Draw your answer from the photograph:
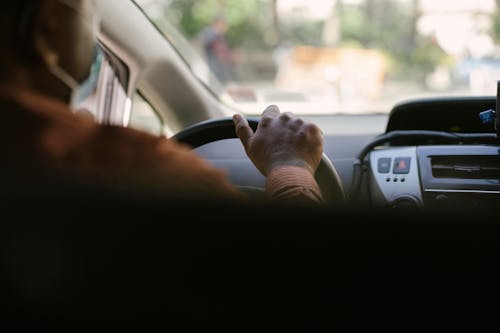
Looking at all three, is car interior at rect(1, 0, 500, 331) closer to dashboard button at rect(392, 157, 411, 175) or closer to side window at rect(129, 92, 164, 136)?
dashboard button at rect(392, 157, 411, 175)

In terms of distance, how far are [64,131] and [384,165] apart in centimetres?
184

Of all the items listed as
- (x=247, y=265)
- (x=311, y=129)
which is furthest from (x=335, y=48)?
(x=247, y=265)

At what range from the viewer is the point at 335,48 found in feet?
27.4

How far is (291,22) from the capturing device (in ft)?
39.3

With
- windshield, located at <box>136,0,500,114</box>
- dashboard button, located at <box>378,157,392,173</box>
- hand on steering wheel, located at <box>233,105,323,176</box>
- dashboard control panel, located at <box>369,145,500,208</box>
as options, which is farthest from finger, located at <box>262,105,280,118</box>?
dashboard button, located at <box>378,157,392,173</box>

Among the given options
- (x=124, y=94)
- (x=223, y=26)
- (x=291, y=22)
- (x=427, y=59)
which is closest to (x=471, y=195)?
(x=124, y=94)

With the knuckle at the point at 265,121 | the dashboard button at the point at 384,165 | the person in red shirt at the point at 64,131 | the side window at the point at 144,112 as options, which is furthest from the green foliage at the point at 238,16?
the person in red shirt at the point at 64,131

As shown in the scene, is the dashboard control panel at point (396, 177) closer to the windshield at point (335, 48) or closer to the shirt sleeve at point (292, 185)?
the windshield at point (335, 48)

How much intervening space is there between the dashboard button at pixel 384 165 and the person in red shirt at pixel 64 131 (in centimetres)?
156

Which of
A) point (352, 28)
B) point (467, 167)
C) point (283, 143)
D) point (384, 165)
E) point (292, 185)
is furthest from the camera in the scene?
point (352, 28)

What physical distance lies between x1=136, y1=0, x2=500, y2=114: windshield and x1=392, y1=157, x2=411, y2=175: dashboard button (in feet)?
1.36

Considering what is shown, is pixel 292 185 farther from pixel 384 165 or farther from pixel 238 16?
pixel 238 16

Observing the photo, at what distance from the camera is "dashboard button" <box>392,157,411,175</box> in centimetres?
283

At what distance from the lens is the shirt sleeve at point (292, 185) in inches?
68.5
